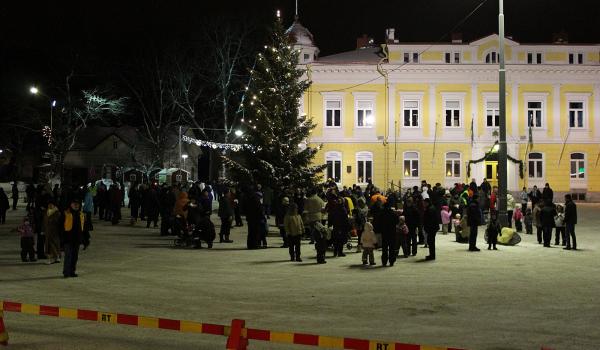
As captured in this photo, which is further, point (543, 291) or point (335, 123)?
point (335, 123)

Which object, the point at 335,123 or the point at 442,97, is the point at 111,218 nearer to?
the point at 335,123

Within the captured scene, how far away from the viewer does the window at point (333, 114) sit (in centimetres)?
4803

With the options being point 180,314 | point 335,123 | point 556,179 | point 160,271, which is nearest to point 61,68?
point 335,123

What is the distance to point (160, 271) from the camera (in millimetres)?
15469

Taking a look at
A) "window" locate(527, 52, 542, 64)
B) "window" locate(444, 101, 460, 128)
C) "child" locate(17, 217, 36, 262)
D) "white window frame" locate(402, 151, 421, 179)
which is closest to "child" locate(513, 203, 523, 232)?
"child" locate(17, 217, 36, 262)

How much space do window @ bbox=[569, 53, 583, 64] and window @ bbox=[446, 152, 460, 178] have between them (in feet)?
35.6

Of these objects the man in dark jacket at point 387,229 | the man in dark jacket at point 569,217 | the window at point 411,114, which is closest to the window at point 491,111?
the window at point 411,114

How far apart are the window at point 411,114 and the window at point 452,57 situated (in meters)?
3.81

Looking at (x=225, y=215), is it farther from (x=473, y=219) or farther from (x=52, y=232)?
(x=473, y=219)

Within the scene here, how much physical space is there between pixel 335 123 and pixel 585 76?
18326 mm

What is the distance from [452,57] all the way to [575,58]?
910cm

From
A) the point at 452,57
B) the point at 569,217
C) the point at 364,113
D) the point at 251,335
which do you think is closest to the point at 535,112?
the point at 452,57

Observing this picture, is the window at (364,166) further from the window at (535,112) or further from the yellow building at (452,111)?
the window at (535,112)

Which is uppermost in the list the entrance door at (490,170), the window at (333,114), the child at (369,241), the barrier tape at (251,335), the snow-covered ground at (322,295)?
A: the window at (333,114)
